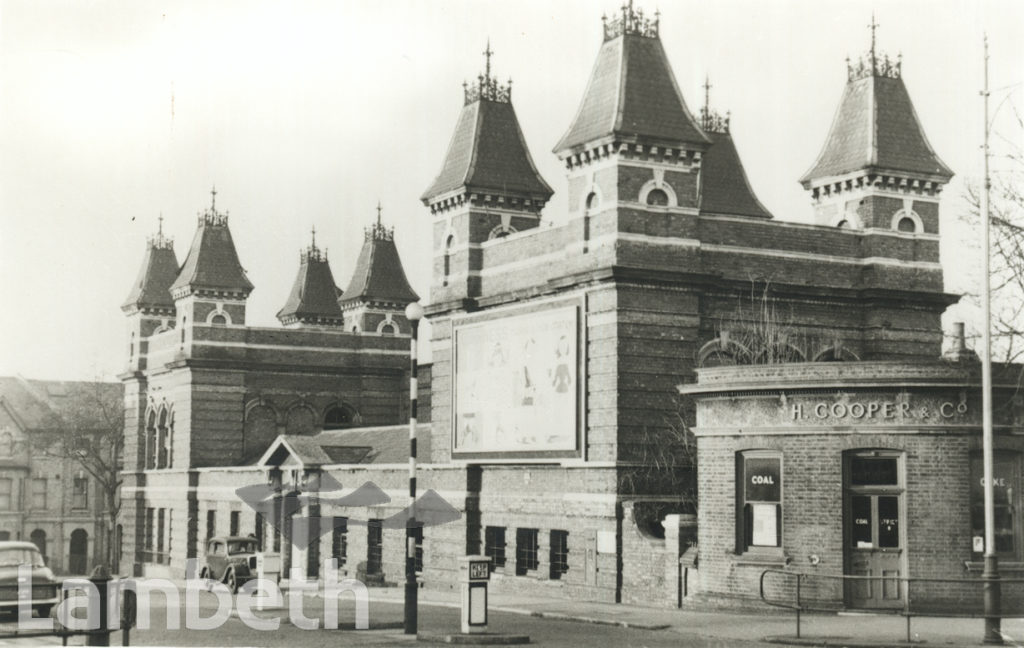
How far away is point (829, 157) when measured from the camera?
4116 cm

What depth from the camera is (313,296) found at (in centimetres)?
7162

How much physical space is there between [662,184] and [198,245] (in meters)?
31.1

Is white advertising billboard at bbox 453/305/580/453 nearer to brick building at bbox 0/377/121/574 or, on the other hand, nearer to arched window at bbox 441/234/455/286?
arched window at bbox 441/234/455/286

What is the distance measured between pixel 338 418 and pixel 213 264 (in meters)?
8.56

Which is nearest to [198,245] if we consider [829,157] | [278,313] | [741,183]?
[278,313]

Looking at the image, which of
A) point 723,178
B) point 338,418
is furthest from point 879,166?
point 338,418

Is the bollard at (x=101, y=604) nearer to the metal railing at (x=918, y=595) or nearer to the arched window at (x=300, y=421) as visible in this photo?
the metal railing at (x=918, y=595)

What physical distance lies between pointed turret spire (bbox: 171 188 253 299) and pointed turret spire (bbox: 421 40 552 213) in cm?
1919

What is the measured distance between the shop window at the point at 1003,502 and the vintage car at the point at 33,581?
17.9 metres

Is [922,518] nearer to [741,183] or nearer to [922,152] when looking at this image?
[922,152]

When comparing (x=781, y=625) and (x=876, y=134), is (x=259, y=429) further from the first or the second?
(x=781, y=625)

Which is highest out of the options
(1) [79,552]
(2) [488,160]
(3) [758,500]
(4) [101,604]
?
(2) [488,160]

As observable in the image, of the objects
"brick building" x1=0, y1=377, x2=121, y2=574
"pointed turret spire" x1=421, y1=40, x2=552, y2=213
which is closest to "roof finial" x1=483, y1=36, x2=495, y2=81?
"pointed turret spire" x1=421, y1=40, x2=552, y2=213

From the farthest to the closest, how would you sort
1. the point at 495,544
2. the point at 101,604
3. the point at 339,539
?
the point at 339,539 → the point at 495,544 → the point at 101,604
